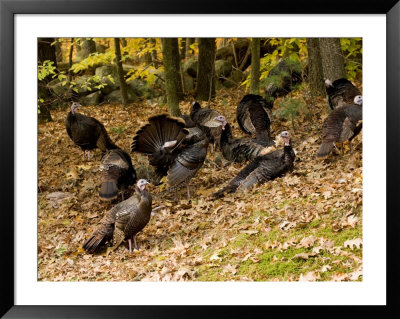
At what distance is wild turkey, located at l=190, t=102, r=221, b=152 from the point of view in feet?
20.8

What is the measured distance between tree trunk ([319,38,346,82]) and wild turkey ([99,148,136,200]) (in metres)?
2.61

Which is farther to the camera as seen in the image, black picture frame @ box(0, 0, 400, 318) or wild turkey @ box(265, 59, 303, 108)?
wild turkey @ box(265, 59, 303, 108)

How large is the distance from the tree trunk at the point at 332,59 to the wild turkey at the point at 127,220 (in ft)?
8.17

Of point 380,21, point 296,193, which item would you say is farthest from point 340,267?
point 380,21

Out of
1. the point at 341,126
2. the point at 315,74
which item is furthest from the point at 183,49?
the point at 341,126

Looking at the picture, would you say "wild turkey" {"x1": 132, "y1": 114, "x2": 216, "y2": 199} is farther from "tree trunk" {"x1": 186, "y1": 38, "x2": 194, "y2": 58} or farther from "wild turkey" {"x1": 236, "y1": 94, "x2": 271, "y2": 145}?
"tree trunk" {"x1": 186, "y1": 38, "x2": 194, "y2": 58}

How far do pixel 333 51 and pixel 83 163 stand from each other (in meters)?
3.16

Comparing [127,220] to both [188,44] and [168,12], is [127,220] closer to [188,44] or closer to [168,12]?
[188,44]

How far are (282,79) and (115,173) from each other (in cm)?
239

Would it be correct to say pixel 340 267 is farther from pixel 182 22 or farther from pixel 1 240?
pixel 1 240

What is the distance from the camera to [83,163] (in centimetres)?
600

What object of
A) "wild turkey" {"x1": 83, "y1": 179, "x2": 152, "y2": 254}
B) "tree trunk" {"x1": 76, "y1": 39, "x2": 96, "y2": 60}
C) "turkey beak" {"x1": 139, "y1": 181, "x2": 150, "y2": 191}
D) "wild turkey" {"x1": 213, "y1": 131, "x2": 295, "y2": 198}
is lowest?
"wild turkey" {"x1": 83, "y1": 179, "x2": 152, "y2": 254}

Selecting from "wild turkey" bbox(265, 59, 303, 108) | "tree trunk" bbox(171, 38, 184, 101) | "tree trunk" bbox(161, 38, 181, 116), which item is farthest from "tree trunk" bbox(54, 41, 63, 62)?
"wild turkey" bbox(265, 59, 303, 108)

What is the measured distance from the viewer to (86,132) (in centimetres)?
582
